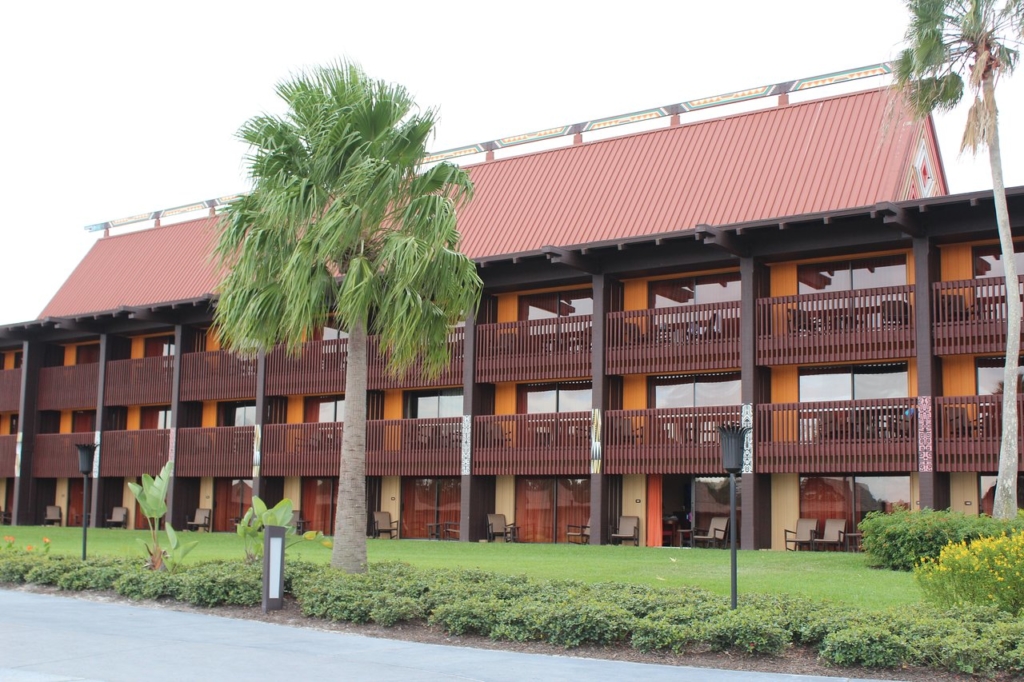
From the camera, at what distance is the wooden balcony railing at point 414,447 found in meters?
30.2

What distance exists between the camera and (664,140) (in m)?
31.0

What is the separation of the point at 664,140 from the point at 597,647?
21479 millimetres

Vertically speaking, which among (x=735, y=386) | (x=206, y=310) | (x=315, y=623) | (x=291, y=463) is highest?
(x=206, y=310)

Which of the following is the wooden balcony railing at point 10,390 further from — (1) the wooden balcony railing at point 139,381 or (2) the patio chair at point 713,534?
(2) the patio chair at point 713,534

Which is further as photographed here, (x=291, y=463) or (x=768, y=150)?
(x=291, y=463)

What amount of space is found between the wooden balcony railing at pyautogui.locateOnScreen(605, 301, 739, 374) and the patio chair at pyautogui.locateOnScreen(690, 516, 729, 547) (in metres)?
3.90

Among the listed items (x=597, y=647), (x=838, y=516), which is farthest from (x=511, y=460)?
(x=597, y=647)

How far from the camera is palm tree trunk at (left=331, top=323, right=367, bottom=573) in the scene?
635 inches

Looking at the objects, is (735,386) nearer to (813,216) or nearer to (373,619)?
(813,216)

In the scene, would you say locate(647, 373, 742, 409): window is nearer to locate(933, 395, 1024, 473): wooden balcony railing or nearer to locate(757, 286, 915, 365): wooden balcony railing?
locate(757, 286, 915, 365): wooden balcony railing

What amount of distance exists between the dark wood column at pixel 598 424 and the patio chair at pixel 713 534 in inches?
89.1

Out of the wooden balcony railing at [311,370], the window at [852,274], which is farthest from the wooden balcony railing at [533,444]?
the window at [852,274]

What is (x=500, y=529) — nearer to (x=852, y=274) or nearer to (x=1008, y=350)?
(x=852, y=274)

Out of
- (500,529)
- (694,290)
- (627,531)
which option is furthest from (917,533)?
(500,529)
